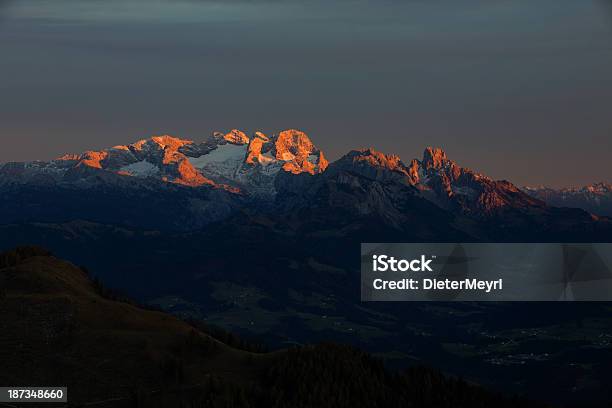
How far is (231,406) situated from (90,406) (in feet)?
109

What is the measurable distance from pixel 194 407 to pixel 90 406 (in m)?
24.4

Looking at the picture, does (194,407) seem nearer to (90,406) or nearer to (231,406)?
(231,406)

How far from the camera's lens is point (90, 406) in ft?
656

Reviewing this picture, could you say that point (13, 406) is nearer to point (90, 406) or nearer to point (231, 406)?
point (90, 406)

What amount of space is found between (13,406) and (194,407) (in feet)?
133

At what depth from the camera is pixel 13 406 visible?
19288 cm

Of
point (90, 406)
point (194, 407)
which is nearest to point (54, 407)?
point (90, 406)

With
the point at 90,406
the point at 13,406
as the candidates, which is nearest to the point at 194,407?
the point at 90,406

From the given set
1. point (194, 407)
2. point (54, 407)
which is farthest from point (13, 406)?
point (194, 407)

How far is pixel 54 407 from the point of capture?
197250mm

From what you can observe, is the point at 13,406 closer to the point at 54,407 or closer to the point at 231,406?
the point at 54,407

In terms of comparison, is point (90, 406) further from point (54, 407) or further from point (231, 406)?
point (231, 406)

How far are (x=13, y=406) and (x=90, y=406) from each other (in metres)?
17.2

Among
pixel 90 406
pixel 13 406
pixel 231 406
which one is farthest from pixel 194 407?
pixel 13 406
